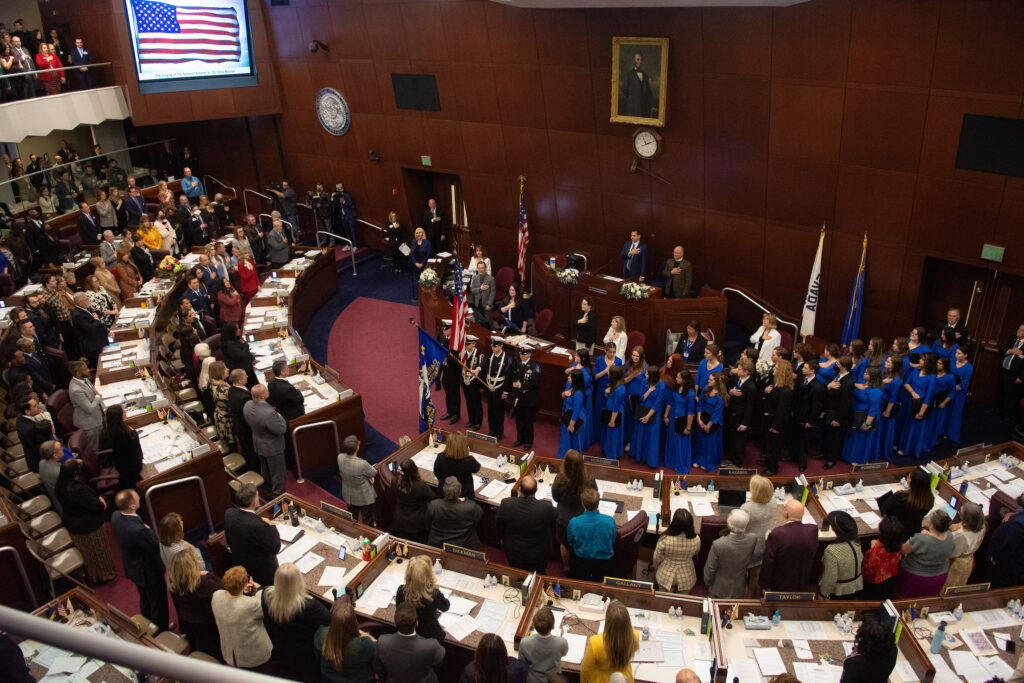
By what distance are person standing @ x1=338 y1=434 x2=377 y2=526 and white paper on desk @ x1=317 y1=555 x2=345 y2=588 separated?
72 cm

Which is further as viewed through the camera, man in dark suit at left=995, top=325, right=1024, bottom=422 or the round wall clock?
the round wall clock

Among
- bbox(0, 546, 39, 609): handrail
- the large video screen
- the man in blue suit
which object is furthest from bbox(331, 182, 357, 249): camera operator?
bbox(0, 546, 39, 609): handrail

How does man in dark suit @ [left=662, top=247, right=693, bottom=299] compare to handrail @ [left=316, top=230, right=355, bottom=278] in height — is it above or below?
above

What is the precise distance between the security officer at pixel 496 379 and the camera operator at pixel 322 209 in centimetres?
909

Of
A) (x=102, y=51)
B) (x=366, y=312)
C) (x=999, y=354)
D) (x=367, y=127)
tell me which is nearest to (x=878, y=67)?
(x=999, y=354)

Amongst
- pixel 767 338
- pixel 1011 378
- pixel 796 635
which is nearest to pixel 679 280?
pixel 767 338

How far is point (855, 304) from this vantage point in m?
10.7

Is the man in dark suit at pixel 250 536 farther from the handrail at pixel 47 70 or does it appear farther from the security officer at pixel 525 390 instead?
the handrail at pixel 47 70

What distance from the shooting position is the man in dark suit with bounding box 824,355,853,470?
27.5ft

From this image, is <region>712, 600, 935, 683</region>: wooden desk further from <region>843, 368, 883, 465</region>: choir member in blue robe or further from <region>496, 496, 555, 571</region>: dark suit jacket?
<region>843, 368, 883, 465</region>: choir member in blue robe

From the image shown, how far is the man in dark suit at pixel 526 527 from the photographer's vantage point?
20.1 feet

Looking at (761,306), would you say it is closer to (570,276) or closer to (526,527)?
(570,276)

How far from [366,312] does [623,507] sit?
28.3 feet

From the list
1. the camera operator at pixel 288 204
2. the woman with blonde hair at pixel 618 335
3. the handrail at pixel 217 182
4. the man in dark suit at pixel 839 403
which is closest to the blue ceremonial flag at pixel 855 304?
the man in dark suit at pixel 839 403
